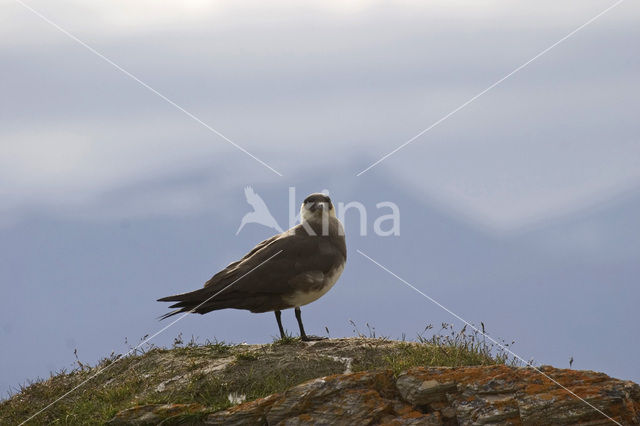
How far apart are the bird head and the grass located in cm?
211

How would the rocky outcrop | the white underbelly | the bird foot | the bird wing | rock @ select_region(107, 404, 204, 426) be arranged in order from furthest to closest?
the bird foot → the white underbelly → the bird wing → rock @ select_region(107, 404, 204, 426) → the rocky outcrop

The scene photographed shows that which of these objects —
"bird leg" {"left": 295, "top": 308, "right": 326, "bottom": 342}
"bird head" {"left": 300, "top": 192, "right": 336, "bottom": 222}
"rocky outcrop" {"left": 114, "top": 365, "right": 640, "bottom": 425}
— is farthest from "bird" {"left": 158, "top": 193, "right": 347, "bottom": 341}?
"rocky outcrop" {"left": 114, "top": 365, "right": 640, "bottom": 425}

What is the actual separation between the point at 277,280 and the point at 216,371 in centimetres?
169

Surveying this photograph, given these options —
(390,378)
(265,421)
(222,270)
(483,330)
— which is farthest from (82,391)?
(483,330)

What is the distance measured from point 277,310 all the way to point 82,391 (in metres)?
3.29

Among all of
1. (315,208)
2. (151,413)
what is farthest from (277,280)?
(151,413)

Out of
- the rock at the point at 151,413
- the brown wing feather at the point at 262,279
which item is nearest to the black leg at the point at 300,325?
the brown wing feather at the point at 262,279

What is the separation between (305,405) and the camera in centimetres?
837

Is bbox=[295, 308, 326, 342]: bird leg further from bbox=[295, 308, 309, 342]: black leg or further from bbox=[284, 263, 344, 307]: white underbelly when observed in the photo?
bbox=[284, 263, 344, 307]: white underbelly

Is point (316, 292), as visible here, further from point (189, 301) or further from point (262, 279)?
point (189, 301)

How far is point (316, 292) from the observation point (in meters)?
11.2

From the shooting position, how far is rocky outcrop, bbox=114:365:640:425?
7.90 metres

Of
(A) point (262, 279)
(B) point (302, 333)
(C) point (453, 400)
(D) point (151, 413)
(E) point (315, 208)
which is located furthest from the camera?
(E) point (315, 208)

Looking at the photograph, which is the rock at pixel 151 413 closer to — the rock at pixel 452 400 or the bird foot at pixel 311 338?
the rock at pixel 452 400
